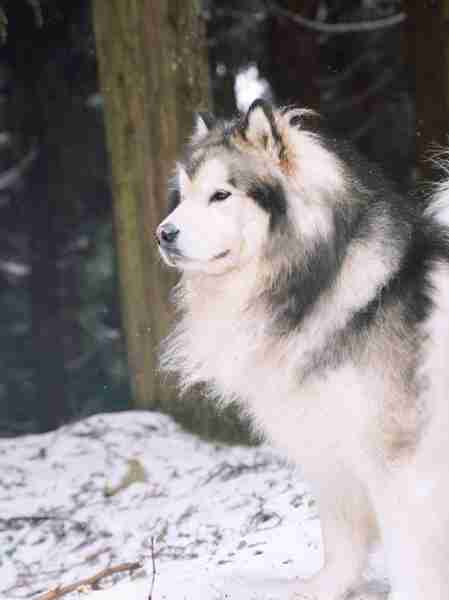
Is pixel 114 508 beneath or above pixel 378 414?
beneath

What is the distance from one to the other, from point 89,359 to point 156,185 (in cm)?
795

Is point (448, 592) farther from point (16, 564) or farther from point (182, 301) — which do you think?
point (16, 564)

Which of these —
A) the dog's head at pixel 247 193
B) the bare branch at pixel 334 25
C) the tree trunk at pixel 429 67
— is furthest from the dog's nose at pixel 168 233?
the bare branch at pixel 334 25

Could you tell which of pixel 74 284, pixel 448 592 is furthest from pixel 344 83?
pixel 448 592

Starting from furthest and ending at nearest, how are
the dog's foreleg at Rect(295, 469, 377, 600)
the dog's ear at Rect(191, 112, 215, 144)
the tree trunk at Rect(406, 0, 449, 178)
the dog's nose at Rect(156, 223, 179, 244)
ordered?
the tree trunk at Rect(406, 0, 449, 178)
the dog's ear at Rect(191, 112, 215, 144)
the dog's foreleg at Rect(295, 469, 377, 600)
the dog's nose at Rect(156, 223, 179, 244)

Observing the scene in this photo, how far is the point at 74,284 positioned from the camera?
14.9 meters

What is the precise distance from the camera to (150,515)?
6.14m

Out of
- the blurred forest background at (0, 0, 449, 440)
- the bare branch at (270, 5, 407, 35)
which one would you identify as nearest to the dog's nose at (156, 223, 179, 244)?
the blurred forest background at (0, 0, 449, 440)

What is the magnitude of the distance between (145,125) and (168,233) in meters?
3.96

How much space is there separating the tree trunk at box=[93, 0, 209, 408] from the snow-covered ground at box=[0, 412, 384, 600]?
26.9 inches

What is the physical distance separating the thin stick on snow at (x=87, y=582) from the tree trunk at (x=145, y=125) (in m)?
2.97

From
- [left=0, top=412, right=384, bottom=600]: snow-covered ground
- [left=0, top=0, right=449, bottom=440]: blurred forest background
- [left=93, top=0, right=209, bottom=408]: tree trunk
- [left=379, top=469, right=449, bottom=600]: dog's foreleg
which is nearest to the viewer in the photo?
[left=379, top=469, right=449, bottom=600]: dog's foreleg

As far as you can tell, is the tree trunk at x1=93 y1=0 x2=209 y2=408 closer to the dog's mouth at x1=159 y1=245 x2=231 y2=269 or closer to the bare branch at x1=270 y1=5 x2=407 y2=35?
the bare branch at x1=270 y1=5 x2=407 y2=35

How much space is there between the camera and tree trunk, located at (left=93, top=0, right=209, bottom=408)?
728 centimetres
